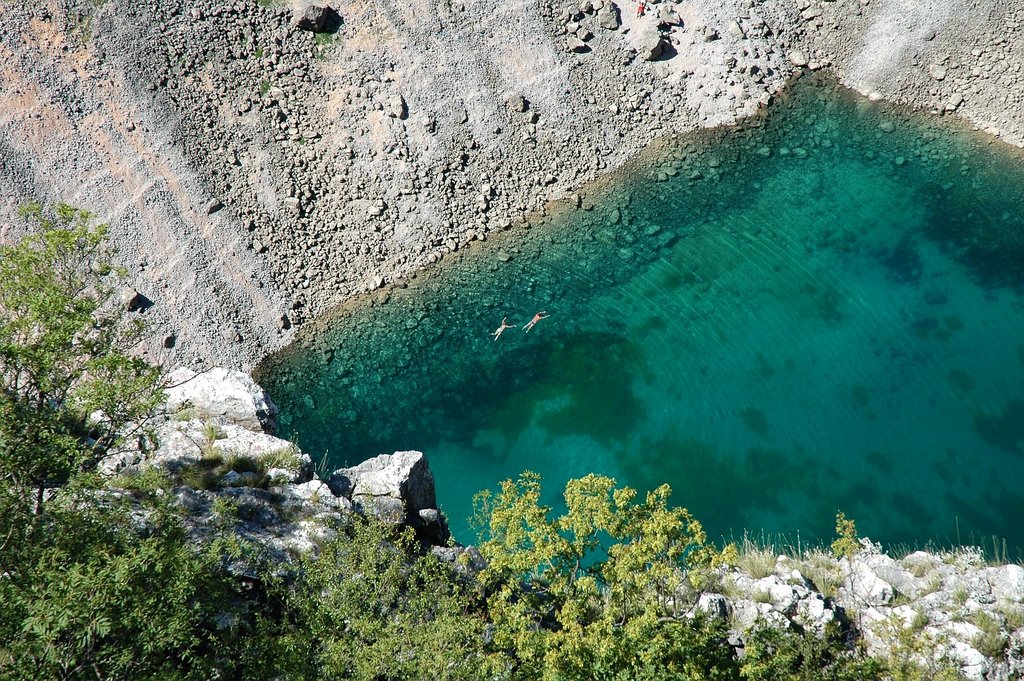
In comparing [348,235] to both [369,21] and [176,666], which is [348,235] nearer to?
[369,21]

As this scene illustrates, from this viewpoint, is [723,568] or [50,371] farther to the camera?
[723,568]

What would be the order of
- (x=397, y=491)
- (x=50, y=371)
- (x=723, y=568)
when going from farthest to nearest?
(x=397, y=491)
(x=723, y=568)
(x=50, y=371)

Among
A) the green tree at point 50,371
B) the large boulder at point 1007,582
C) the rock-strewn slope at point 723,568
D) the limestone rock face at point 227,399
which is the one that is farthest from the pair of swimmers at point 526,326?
the large boulder at point 1007,582

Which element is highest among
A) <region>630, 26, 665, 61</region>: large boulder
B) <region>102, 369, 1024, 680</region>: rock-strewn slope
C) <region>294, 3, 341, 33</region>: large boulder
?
<region>294, 3, 341, 33</region>: large boulder

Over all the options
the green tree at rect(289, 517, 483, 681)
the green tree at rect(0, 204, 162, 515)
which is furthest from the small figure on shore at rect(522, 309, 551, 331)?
the green tree at rect(0, 204, 162, 515)

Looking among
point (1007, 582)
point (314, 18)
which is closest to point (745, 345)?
point (1007, 582)

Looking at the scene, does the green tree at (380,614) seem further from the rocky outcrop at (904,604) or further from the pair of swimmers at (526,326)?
the pair of swimmers at (526,326)

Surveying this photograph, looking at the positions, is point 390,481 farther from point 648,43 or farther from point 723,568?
point 648,43

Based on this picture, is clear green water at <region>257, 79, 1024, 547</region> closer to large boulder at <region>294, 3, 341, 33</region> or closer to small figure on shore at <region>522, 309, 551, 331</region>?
small figure on shore at <region>522, 309, 551, 331</region>
